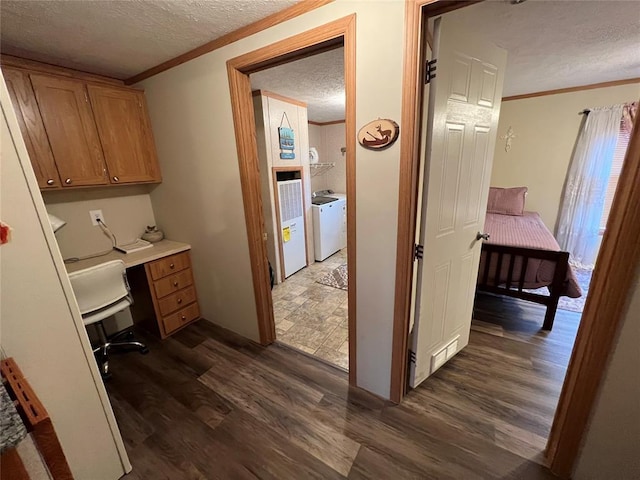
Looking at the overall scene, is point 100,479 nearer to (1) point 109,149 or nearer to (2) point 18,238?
(2) point 18,238

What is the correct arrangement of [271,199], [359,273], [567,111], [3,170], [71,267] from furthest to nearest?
[567,111] < [271,199] < [71,267] < [359,273] < [3,170]

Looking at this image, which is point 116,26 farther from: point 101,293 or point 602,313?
point 602,313

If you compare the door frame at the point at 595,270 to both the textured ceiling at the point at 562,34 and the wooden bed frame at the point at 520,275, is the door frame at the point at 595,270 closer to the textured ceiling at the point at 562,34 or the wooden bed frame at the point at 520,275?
the textured ceiling at the point at 562,34

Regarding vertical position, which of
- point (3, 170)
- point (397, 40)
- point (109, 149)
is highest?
point (397, 40)

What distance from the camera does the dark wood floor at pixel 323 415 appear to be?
4.26ft

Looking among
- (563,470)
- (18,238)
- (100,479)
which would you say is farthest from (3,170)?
(563,470)

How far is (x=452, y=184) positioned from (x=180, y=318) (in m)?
2.51

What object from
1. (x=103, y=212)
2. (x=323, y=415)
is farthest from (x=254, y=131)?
(x=323, y=415)

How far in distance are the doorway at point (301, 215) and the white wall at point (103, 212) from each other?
1.28m

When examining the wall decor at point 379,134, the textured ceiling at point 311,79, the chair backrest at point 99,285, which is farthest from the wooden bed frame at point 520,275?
the chair backrest at point 99,285

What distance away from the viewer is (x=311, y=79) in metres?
2.45

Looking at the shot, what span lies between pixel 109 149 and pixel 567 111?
537cm

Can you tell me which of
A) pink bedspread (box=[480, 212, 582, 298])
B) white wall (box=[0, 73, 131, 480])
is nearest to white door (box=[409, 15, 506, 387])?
pink bedspread (box=[480, 212, 582, 298])

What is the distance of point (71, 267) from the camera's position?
1976mm
